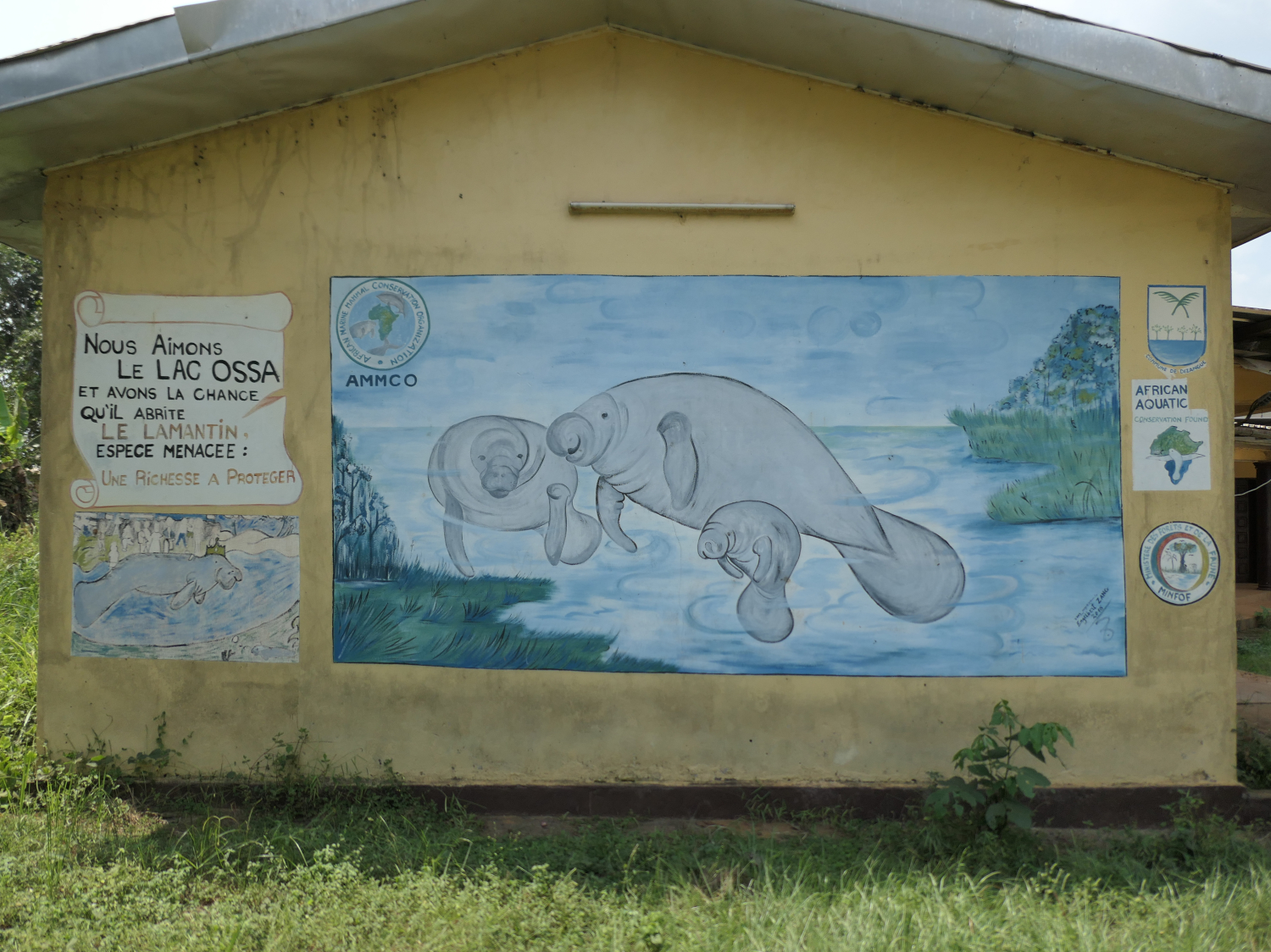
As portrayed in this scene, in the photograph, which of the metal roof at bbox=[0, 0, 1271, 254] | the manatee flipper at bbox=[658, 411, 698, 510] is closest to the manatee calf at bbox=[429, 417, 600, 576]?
the manatee flipper at bbox=[658, 411, 698, 510]

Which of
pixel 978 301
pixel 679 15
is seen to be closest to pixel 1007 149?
pixel 978 301

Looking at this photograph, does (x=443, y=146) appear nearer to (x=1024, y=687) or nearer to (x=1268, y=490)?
(x=1024, y=687)

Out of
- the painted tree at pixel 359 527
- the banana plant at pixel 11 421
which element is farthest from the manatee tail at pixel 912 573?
the banana plant at pixel 11 421

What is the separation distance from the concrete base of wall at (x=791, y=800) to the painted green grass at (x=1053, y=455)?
1489mm

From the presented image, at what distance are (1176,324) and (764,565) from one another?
8.40 feet

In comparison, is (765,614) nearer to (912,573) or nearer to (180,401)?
(912,573)

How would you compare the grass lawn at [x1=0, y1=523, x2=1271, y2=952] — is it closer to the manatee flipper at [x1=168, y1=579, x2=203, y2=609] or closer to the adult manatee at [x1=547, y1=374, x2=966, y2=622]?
the manatee flipper at [x1=168, y1=579, x2=203, y2=609]

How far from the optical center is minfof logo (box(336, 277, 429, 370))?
4.38 m

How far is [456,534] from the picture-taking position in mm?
4363

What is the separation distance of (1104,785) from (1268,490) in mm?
11634

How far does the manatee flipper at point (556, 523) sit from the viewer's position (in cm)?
433

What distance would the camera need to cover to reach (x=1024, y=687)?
421 cm

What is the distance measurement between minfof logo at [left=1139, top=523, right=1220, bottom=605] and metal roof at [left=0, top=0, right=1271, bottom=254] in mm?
1864

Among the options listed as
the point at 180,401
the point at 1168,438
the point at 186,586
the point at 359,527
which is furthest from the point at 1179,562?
the point at 180,401
